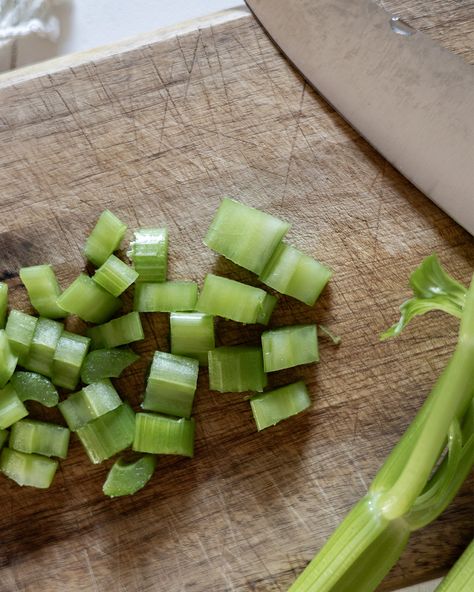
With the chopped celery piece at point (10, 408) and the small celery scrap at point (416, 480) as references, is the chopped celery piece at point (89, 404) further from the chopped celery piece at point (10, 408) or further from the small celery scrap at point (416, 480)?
the small celery scrap at point (416, 480)

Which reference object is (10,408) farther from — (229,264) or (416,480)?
(416,480)

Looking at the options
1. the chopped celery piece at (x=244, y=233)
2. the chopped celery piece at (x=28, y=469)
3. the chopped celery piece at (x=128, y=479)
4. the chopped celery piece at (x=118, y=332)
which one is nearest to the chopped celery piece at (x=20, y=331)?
the chopped celery piece at (x=118, y=332)

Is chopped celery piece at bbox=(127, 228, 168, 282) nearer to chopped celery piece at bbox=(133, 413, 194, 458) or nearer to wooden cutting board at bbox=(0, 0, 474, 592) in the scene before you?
wooden cutting board at bbox=(0, 0, 474, 592)

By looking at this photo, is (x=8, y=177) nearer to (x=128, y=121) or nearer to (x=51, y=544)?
(x=128, y=121)

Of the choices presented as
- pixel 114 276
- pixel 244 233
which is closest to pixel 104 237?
pixel 114 276

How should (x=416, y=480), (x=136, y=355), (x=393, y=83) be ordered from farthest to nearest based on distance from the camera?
1. (x=136, y=355)
2. (x=393, y=83)
3. (x=416, y=480)

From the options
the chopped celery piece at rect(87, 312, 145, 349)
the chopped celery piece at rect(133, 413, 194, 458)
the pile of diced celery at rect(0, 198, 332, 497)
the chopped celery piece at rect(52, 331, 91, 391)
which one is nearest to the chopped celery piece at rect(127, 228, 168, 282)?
the pile of diced celery at rect(0, 198, 332, 497)
